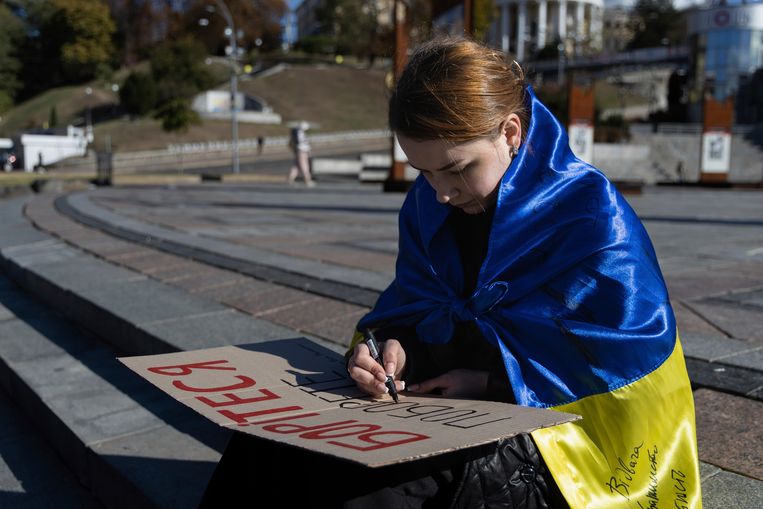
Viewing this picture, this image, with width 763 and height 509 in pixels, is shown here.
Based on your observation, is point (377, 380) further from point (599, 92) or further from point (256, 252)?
point (599, 92)

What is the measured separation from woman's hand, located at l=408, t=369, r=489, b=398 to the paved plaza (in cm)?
59

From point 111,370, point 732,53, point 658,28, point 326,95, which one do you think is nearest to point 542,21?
point 658,28

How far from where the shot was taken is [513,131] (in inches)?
67.1

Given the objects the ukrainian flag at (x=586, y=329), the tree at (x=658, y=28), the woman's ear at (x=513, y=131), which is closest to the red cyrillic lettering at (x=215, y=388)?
the ukrainian flag at (x=586, y=329)

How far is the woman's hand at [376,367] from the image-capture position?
1732mm

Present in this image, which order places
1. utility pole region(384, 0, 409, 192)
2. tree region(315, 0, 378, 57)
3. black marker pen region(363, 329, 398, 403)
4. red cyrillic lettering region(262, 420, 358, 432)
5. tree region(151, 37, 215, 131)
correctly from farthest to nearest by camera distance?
tree region(315, 0, 378, 57) < tree region(151, 37, 215, 131) < utility pole region(384, 0, 409, 192) < black marker pen region(363, 329, 398, 403) < red cyrillic lettering region(262, 420, 358, 432)

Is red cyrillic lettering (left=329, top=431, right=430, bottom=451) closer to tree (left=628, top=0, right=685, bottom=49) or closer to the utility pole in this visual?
the utility pole

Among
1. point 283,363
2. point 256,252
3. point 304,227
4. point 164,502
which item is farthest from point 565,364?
point 304,227

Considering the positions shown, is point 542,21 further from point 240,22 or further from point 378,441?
point 378,441

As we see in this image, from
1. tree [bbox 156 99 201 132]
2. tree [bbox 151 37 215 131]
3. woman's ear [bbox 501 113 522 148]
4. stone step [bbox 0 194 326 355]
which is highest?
tree [bbox 151 37 215 131]

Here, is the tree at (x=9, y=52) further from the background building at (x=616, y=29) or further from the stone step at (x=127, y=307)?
the stone step at (x=127, y=307)

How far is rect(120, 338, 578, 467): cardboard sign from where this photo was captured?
136 centimetres

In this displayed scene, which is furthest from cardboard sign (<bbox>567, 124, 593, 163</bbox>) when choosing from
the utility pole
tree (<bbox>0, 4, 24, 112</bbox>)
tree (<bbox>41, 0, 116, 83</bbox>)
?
tree (<bbox>41, 0, 116, 83</bbox>)

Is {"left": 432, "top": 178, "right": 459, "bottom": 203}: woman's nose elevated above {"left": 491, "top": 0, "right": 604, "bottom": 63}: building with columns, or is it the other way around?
{"left": 491, "top": 0, "right": 604, "bottom": 63}: building with columns
